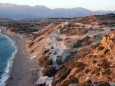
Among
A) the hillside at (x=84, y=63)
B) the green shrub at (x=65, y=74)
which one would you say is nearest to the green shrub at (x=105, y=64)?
the hillside at (x=84, y=63)

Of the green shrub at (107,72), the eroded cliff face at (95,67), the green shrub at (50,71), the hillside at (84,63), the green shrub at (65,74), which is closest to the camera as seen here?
the green shrub at (107,72)

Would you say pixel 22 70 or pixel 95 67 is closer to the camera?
pixel 95 67

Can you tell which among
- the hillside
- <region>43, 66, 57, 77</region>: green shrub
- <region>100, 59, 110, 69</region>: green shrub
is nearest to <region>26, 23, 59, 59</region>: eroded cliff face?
the hillside

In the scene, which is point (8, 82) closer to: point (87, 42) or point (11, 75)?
point (11, 75)

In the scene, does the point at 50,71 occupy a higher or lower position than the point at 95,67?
lower

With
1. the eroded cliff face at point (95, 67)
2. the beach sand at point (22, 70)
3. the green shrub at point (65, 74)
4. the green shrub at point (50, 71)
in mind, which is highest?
the eroded cliff face at point (95, 67)

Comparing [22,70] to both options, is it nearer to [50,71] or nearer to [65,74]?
[50,71]

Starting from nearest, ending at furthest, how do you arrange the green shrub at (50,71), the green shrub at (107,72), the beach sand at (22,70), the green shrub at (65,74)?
the green shrub at (107,72), the green shrub at (65,74), the beach sand at (22,70), the green shrub at (50,71)

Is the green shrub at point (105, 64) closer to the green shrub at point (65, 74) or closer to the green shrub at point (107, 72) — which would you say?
the green shrub at point (107, 72)

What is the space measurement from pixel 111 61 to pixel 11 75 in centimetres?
1955

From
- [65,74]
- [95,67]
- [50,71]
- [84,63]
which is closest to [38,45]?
[50,71]

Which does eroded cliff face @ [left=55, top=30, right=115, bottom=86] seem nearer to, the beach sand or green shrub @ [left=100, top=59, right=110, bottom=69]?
green shrub @ [left=100, top=59, right=110, bottom=69]

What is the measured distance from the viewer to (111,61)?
132 feet

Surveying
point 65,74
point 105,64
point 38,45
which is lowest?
point 38,45
